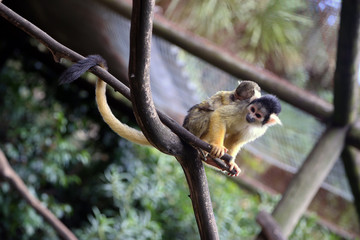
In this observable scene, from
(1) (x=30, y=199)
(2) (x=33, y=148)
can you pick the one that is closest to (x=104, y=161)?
(2) (x=33, y=148)

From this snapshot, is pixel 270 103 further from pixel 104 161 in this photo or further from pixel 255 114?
pixel 104 161

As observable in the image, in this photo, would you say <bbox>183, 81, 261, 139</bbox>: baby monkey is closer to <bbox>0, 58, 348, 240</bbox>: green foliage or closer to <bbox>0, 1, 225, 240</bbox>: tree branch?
<bbox>0, 1, 225, 240</bbox>: tree branch

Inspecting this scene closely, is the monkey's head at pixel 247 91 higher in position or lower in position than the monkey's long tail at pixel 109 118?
higher

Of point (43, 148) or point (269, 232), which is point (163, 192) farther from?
point (269, 232)

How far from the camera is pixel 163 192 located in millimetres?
3211

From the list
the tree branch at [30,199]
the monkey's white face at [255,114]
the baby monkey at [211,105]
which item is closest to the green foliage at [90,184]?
the tree branch at [30,199]

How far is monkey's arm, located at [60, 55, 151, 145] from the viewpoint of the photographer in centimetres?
96

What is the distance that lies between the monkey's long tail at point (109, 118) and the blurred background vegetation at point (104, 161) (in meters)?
1.15

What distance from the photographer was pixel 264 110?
138 cm

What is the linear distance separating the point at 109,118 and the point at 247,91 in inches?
17.9

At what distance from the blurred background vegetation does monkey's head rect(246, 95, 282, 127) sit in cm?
93

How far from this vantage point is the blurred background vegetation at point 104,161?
2469 mm

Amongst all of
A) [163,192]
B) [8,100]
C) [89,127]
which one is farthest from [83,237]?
[8,100]

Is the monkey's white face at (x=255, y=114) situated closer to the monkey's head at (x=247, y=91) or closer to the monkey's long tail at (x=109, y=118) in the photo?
the monkey's head at (x=247, y=91)
